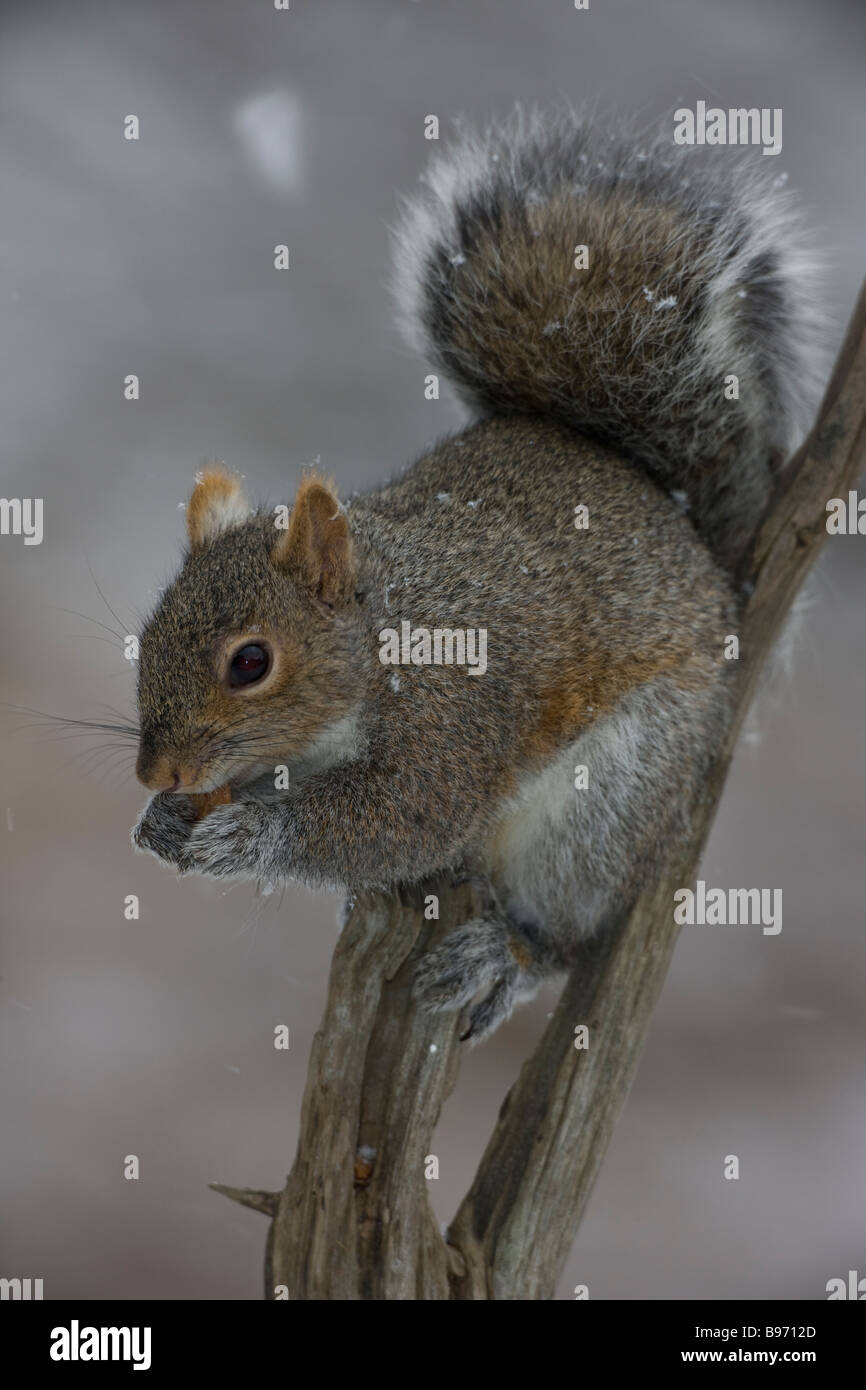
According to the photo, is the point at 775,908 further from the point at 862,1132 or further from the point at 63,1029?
the point at 63,1029

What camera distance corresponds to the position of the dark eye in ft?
4.29

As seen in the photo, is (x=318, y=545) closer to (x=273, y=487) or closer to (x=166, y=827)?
(x=166, y=827)

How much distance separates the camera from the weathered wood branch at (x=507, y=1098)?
149 cm

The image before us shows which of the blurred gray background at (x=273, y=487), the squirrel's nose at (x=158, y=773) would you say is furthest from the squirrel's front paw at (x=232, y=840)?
the blurred gray background at (x=273, y=487)

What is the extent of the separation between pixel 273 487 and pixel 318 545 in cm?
50

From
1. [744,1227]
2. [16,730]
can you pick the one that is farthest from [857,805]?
[16,730]

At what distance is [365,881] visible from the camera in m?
1.45

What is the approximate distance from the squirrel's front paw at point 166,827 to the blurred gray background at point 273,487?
1.35 ft

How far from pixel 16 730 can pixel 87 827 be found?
199 millimetres

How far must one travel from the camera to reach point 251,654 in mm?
1318

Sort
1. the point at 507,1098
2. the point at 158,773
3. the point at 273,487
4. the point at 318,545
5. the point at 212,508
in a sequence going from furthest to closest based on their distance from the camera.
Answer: the point at 273,487, the point at 507,1098, the point at 212,508, the point at 318,545, the point at 158,773

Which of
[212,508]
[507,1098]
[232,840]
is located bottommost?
[507,1098]

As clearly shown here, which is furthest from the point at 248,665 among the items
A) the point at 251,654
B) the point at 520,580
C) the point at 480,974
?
the point at 480,974

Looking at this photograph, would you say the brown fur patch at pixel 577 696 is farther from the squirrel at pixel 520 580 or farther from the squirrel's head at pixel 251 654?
the squirrel's head at pixel 251 654
